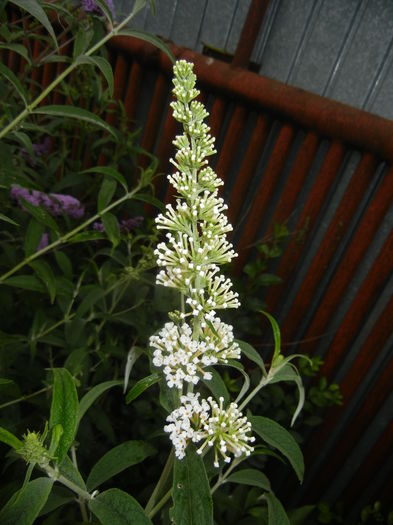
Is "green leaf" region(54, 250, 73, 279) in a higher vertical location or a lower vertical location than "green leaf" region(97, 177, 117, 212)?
lower

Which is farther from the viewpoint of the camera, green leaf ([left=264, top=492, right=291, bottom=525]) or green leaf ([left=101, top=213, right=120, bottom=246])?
green leaf ([left=101, top=213, right=120, bottom=246])

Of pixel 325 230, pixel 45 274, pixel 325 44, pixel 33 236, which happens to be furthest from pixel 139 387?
pixel 325 44

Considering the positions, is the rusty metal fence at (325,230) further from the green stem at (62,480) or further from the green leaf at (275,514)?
the green stem at (62,480)

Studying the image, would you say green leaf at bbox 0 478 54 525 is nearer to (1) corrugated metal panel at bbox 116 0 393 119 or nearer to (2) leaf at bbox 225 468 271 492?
(2) leaf at bbox 225 468 271 492

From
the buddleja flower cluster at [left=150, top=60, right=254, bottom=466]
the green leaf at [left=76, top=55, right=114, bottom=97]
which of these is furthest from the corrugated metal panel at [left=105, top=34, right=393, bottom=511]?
the buddleja flower cluster at [left=150, top=60, right=254, bottom=466]

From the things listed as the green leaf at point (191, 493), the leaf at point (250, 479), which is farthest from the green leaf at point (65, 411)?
the leaf at point (250, 479)

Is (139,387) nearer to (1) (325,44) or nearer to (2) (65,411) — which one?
(2) (65,411)
